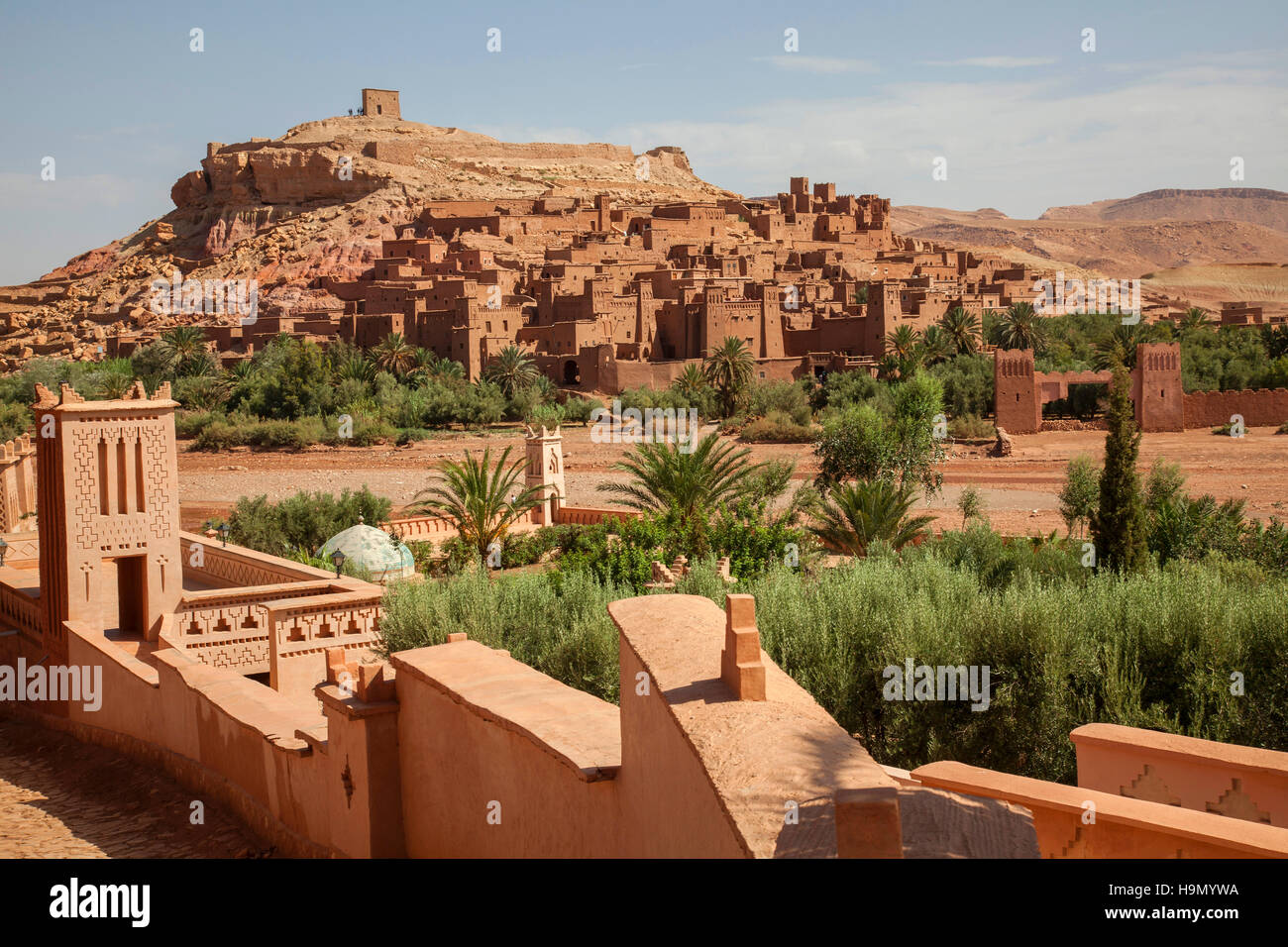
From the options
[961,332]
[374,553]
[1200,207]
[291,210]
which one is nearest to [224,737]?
[374,553]

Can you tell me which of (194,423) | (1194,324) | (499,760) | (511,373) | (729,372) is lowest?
(499,760)

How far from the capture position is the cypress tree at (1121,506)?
11.6 metres

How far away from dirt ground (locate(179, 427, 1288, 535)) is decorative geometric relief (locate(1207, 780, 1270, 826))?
14351mm

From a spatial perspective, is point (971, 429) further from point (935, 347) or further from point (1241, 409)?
point (935, 347)

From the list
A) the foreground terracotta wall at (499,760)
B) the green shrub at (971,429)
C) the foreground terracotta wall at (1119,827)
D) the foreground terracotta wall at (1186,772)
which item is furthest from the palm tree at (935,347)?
the foreground terracotta wall at (1119,827)

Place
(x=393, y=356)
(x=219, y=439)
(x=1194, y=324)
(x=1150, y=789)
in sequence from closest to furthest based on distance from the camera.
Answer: (x=1150, y=789) → (x=219, y=439) → (x=393, y=356) → (x=1194, y=324)

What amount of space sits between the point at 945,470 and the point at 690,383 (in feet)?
41.5

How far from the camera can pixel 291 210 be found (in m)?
67.9

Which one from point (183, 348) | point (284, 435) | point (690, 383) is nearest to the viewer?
point (284, 435)

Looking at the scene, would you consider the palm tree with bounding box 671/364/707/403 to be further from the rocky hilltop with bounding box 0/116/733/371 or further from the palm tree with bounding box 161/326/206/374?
the rocky hilltop with bounding box 0/116/733/371

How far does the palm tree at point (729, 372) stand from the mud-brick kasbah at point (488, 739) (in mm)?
27542

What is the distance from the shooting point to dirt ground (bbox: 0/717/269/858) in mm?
6254
